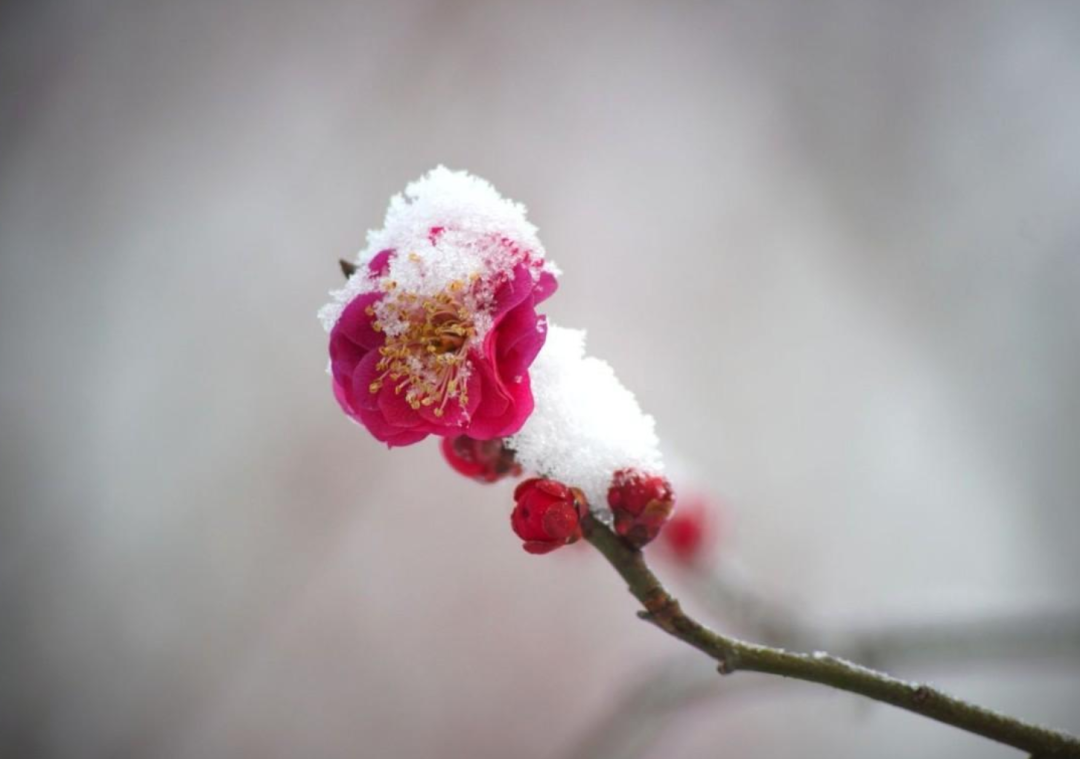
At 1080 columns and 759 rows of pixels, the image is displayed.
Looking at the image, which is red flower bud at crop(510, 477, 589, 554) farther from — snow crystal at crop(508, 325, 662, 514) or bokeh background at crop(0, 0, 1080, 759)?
bokeh background at crop(0, 0, 1080, 759)

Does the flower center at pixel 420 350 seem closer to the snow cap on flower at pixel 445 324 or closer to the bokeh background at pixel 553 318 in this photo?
the snow cap on flower at pixel 445 324

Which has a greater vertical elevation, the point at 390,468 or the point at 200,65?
the point at 200,65

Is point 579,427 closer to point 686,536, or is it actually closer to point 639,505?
point 639,505

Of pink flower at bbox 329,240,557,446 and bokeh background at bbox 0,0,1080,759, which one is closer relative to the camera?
pink flower at bbox 329,240,557,446

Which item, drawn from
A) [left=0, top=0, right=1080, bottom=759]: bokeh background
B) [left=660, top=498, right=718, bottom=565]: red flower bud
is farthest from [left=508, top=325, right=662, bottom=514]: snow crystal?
[left=0, top=0, right=1080, bottom=759]: bokeh background

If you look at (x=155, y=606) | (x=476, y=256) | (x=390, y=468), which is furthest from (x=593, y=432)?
(x=155, y=606)

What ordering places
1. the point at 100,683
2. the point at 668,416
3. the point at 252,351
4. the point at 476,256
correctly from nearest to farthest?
the point at 476,256, the point at 100,683, the point at 252,351, the point at 668,416

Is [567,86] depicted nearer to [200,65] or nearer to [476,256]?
[200,65]
